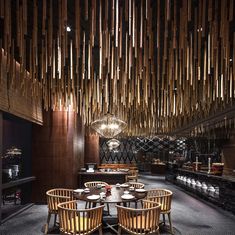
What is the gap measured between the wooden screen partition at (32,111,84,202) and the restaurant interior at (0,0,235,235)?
3cm

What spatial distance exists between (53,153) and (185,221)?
3.90 m

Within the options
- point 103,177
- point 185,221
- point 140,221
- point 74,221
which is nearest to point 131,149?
point 103,177

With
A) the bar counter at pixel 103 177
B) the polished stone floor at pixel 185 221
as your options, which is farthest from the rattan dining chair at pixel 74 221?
the bar counter at pixel 103 177

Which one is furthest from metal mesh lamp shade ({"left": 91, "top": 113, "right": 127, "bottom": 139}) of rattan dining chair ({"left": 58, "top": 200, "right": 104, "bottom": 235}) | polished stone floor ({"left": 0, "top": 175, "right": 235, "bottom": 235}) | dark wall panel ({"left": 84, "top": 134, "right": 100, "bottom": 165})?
dark wall panel ({"left": 84, "top": 134, "right": 100, "bottom": 165})

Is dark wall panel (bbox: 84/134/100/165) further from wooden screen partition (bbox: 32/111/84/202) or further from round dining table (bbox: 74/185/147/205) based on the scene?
round dining table (bbox: 74/185/147/205)

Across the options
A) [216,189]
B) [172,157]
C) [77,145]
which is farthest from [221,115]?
[172,157]

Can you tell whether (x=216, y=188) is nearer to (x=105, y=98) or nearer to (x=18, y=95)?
(x=105, y=98)

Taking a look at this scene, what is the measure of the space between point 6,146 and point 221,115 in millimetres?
6681

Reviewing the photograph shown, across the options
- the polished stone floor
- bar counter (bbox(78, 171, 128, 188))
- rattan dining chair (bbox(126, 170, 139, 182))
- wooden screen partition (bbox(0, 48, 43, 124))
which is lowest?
the polished stone floor

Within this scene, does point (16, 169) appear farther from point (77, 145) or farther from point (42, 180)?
point (77, 145)

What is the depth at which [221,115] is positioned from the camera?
30.6 ft

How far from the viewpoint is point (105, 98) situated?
788cm

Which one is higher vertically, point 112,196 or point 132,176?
point 112,196

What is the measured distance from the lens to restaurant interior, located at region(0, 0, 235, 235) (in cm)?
379
